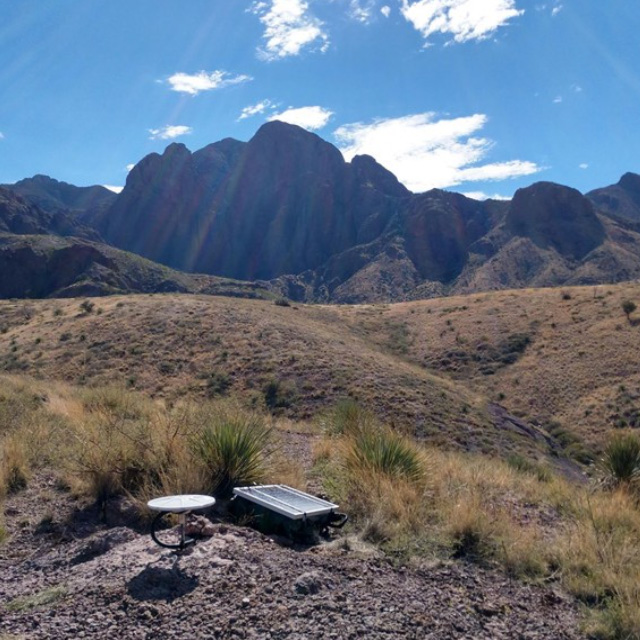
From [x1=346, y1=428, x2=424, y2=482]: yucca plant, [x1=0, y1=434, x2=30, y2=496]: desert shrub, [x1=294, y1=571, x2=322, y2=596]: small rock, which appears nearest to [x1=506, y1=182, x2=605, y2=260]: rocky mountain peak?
[x1=346, y1=428, x2=424, y2=482]: yucca plant

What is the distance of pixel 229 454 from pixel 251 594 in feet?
9.69

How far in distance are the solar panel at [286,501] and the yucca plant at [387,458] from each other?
49.3 inches

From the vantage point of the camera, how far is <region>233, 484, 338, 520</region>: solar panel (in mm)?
6254

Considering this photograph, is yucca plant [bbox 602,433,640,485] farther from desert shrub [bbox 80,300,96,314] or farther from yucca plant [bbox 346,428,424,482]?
desert shrub [bbox 80,300,96,314]

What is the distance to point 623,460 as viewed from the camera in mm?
10609

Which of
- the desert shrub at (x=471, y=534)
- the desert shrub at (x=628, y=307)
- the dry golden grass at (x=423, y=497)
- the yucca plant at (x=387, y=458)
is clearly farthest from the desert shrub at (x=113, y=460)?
the desert shrub at (x=628, y=307)

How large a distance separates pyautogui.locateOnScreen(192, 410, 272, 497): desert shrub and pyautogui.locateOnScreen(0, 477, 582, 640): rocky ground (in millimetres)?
1310

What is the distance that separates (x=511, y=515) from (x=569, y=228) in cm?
12859

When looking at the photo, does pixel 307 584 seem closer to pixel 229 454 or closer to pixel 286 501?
pixel 286 501

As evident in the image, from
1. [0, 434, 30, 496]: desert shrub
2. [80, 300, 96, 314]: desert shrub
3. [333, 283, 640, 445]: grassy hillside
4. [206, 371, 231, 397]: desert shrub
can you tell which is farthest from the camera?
[80, 300, 96, 314]: desert shrub

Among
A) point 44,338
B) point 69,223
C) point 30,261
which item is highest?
point 69,223

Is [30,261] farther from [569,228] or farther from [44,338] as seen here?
[569,228]

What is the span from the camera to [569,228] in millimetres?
126375

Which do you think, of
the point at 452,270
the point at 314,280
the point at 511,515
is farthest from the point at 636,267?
the point at 511,515
